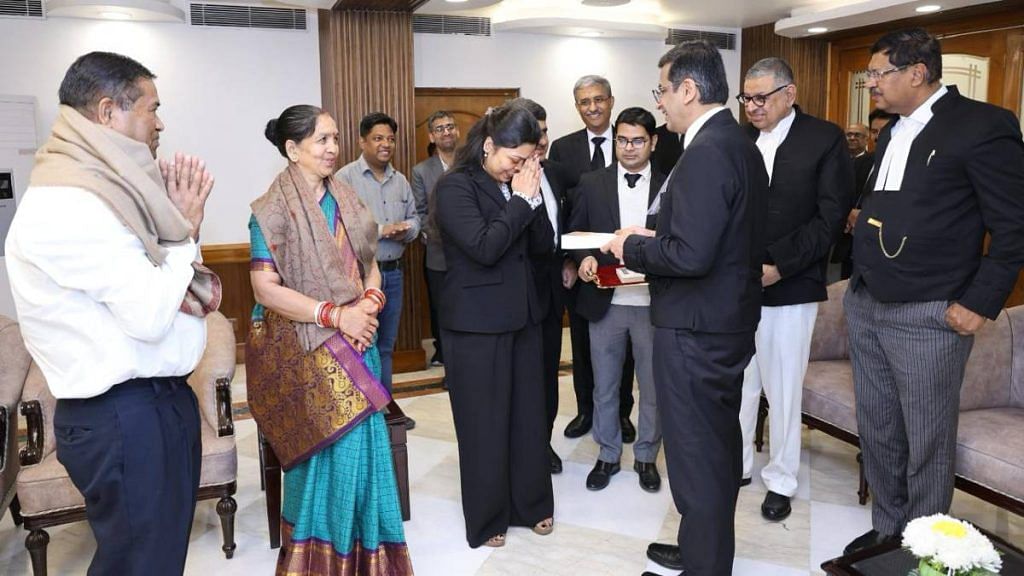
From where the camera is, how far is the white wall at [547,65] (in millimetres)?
6418

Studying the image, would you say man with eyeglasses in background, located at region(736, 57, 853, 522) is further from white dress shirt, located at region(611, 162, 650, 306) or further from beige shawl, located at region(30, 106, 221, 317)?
beige shawl, located at region(30, 106, 221, 317)

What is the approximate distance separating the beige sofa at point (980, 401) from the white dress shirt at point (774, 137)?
3.25ft

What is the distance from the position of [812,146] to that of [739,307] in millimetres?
1074

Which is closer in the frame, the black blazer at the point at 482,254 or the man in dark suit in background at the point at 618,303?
the black blazer at the point at 482,254

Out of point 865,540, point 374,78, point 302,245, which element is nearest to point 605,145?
point 302,245

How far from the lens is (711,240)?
220cm

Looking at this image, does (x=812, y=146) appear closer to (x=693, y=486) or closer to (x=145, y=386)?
(x=693, y=486)

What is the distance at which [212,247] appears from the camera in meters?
5.86

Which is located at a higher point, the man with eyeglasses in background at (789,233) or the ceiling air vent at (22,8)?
the ceiling air vent at (22,8)

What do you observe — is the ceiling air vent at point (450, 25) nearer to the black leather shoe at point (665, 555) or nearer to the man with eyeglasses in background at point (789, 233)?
the man with eyeglasses in background at point (789, 233)

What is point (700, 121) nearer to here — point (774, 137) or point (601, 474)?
point (774, 137)

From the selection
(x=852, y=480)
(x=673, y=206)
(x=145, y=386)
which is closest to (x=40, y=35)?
(x=145, y=386)

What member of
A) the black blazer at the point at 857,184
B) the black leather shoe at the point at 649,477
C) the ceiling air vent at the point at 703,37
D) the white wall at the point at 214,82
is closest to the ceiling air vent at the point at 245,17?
the white wall at the point at 214,82

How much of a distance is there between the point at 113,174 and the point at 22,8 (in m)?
4.60
